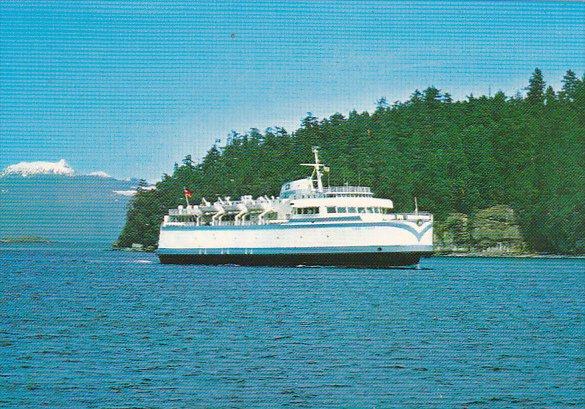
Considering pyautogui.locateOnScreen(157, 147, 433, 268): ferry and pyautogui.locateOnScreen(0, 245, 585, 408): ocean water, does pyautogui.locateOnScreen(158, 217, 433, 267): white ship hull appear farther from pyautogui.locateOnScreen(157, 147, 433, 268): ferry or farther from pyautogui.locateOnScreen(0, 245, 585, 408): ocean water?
pyautogui.locateOnScreen(0, 245, 585, 408): ocean water

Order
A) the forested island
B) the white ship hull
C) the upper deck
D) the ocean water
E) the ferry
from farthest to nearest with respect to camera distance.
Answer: the forested island → the upper deck → the ferry → the white ship hull → the ocean water

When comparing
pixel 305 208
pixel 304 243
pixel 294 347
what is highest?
pixel 305 208

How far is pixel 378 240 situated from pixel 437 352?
17604 millimetres

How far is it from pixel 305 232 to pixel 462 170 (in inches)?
637

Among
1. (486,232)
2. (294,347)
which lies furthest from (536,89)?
(294,347)

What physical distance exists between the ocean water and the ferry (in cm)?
554

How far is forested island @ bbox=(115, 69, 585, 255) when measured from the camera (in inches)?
1880

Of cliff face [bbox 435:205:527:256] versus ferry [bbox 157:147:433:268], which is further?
cliff face [bbox 435:205:527:256]

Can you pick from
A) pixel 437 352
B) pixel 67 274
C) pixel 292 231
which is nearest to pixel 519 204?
pixel 292 231

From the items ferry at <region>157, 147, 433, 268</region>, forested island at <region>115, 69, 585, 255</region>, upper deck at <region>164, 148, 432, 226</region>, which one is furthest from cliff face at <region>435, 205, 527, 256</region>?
ferry at <region>157, 147, 433, 268</region>

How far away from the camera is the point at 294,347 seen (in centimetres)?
1382

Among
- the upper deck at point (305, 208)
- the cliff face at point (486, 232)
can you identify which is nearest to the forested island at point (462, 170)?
the cliff face at point (486, 232)

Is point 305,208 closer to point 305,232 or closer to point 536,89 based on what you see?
point 305,232

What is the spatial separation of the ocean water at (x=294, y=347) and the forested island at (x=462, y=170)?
22463mm
